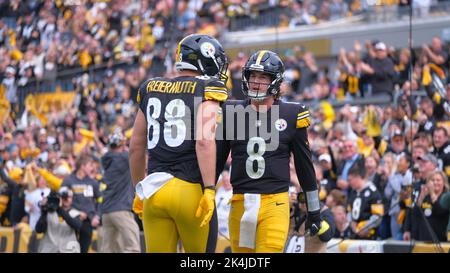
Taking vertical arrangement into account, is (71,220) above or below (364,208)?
below

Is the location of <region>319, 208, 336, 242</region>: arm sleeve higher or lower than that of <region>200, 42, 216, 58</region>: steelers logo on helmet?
lower

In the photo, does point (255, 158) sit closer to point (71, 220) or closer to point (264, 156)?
point (264, 156)

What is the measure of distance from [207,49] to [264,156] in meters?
0.89

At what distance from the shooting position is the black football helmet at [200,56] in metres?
7.06

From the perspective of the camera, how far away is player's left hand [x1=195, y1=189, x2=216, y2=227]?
21.9 ft

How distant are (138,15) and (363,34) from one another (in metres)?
4.52

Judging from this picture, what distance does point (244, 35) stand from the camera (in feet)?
68.1

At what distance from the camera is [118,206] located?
37.4 feet

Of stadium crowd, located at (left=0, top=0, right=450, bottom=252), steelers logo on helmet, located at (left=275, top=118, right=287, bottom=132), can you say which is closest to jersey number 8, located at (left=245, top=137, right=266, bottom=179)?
steelers logo on helmet, located at (left=275, top=118, right=287, bottom=132)

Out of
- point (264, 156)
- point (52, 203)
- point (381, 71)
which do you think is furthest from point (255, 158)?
point (381, 71)

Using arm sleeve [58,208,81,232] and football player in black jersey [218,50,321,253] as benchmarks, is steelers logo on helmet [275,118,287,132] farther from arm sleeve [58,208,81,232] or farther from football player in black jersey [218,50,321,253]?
arm sleeve [58,208,81,232]

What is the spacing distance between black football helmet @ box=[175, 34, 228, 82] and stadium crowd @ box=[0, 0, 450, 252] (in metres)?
1.20
